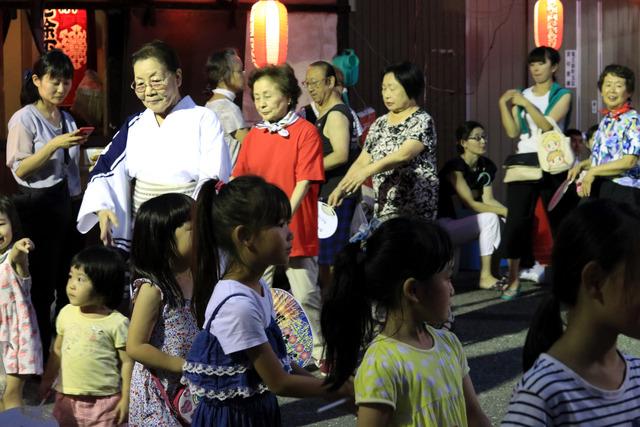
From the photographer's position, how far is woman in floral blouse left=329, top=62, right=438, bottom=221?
23.2ft

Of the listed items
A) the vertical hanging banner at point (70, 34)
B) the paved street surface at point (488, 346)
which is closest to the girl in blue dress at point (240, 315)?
the paved street surface at point (488, 346)

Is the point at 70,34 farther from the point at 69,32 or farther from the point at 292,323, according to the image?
the point at 292,323

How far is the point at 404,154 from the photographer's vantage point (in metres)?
7.00

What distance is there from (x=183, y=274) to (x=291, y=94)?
2.71 meters

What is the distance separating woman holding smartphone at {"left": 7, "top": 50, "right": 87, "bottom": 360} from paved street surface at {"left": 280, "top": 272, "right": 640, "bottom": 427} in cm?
179

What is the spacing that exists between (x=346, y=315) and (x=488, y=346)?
16.1ft

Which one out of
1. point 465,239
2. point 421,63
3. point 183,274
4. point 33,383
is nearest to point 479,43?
point 421,63

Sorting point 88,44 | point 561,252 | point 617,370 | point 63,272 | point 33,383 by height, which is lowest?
point 33,383

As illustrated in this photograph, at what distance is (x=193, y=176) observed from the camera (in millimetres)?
5504

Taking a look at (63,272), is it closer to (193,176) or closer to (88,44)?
(193,176)

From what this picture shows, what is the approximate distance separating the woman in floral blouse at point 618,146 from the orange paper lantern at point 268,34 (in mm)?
3429

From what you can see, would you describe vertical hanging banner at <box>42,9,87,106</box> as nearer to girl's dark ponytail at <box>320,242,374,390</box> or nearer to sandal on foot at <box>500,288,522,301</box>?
sandal on foot at <box>500,288,522,301</box>

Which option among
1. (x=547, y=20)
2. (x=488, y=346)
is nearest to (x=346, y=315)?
(x=488, y=346)

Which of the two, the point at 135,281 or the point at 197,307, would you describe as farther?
the point at 135,281
